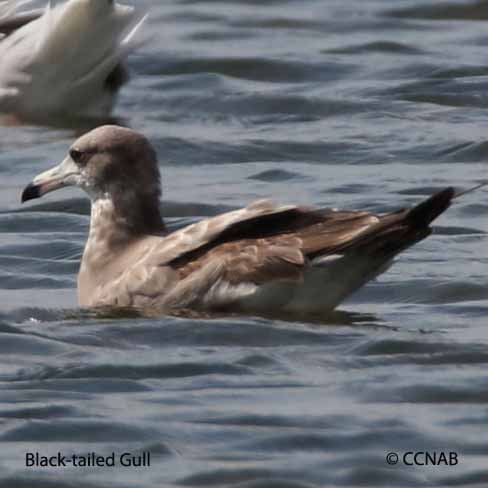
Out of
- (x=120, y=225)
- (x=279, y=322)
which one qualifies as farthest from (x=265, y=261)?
(x=120, y=225)

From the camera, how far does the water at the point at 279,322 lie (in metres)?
8.02

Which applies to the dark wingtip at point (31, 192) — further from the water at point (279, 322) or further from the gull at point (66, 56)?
the gull at point (66, 56)

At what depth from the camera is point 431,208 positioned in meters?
9.55

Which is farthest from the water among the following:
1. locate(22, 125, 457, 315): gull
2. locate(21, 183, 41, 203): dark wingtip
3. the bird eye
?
the bird eye

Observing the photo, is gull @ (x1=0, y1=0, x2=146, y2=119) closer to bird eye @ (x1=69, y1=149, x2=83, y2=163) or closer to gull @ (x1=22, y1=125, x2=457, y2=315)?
bird eye @ (x1=69, y1=149, x2=83, y2=163)

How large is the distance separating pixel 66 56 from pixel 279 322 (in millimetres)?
5631

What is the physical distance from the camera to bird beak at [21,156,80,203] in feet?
35.2

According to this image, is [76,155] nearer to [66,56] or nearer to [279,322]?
[279,322]

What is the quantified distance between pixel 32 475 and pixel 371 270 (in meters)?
2.66

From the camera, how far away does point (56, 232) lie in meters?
12.4

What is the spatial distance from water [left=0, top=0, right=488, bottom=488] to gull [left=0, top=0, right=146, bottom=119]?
0.92 ft

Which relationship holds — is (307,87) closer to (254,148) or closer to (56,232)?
(254,148)

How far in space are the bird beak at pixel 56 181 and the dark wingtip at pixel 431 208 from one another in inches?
72.4

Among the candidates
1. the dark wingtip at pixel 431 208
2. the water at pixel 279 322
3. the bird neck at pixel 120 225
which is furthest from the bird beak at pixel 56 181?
the dark wingtip at pixel 431 208
